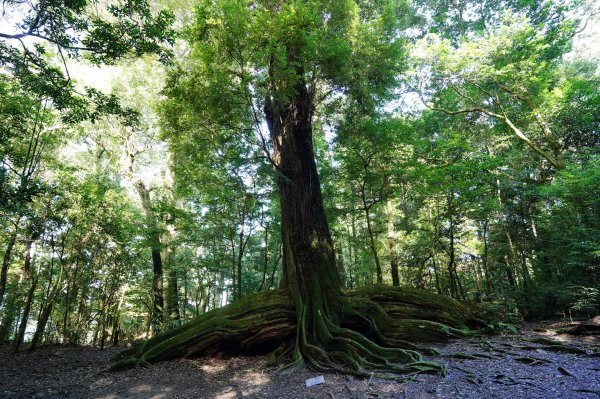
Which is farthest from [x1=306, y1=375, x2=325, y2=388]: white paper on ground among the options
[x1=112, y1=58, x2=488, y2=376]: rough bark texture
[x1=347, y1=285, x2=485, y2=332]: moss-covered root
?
[x1=347, y1=285, x2=485, y2=332]: moss-covered root

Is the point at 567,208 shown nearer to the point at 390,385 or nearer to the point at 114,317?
the point at 390,385

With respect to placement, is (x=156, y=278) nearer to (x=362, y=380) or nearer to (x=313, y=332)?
(x=313, y=332)

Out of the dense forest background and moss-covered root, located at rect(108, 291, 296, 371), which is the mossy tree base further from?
the dense forest background

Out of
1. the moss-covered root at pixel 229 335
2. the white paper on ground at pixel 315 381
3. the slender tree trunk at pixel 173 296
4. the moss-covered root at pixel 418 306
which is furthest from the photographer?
the slender tree trunk at pixel 173 296

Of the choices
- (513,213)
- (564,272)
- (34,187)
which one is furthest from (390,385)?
(513,213)

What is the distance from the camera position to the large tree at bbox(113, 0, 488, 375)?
5734 millimetres

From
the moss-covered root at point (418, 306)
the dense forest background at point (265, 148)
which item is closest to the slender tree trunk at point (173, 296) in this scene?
the dense forest background at point (265, 148)

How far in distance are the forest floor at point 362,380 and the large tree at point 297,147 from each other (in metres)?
0.47

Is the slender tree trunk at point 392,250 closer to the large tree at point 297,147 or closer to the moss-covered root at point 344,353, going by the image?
the large tree at point 297,147

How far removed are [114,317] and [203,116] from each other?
30.0ft

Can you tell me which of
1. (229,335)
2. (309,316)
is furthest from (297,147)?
(229,335)

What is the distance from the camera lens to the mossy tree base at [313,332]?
6012 millimetres

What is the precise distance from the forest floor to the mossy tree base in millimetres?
321

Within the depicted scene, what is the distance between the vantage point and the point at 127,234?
10.0 metres
